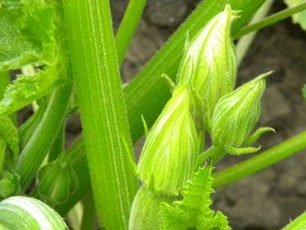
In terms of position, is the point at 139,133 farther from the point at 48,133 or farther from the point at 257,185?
the point at 257,185

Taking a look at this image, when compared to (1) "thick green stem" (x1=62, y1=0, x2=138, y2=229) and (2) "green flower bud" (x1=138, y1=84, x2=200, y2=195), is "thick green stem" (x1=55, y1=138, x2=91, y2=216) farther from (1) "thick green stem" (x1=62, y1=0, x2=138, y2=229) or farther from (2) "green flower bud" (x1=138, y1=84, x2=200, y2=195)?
(2) "green flower bud" (x1=138, y1=84, x2=200, y2=195)

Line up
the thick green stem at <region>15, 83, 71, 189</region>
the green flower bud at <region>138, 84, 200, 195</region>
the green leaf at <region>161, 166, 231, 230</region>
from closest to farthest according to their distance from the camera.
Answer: the green leaf at <region>161, 166, 231, 230</region> < the green flower bud at <region>138, 84, 200, 195</region> < the thick green stem at <region>15, 83, 71, 189</region>

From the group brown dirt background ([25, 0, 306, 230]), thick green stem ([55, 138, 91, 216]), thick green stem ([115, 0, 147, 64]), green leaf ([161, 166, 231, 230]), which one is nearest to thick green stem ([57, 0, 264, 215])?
thick green stem ([55, 138, 91, 216])

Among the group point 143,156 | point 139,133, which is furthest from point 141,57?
Answer: point 143,156

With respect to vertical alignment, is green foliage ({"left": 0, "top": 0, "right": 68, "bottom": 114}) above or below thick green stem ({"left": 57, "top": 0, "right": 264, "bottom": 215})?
above

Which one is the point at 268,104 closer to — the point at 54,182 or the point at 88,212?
the point at 88,212

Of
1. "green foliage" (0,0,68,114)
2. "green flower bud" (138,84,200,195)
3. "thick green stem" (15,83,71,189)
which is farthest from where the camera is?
"thick green stem" (15,83,71,189)

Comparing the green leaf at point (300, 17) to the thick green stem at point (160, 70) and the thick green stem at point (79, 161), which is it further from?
the thick green stem at point (79, 161)

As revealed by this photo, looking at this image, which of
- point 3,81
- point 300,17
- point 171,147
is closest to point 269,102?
point 300,17
